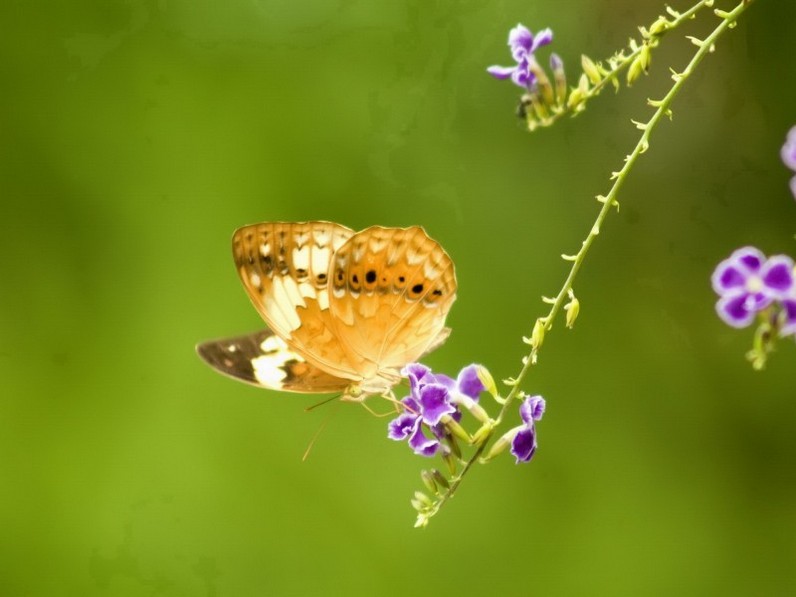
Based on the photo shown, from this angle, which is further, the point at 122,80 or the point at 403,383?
the point at 122,80

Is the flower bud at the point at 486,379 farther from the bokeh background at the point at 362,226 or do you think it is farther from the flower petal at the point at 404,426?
the bokeh background at the point at 362,226

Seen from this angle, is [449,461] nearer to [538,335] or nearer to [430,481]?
[430,481]

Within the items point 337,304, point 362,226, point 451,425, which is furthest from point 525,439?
point 362,226

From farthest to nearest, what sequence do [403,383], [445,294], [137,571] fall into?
[137,571], [403,383], [445,294]

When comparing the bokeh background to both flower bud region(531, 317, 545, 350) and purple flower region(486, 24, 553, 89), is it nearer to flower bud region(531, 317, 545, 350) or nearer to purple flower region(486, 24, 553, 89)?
purple flower region(486, 24, 553, 89)

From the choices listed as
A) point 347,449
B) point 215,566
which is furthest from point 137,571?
point 347,449

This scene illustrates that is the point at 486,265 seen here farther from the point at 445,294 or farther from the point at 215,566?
the point at 445,294
